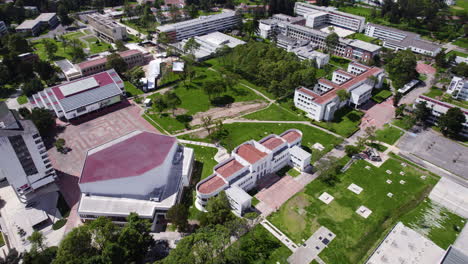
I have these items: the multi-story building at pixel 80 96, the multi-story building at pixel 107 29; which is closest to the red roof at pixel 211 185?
the multi-story building at pixel 80 96

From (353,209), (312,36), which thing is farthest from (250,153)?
(312,36)

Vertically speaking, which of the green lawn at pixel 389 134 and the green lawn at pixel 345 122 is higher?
the green lawn at pixel 345 122

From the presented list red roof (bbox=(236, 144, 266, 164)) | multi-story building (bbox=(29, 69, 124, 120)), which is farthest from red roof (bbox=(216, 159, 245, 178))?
multi-story building (bbox=(29, 69, 124, 120))

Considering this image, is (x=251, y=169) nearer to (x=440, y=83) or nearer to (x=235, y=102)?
(x=235, y=102)

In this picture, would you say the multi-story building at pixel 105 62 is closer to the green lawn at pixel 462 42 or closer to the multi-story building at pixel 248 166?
the multi-story building at pixel 248 166

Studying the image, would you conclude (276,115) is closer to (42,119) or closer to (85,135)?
(85,135)

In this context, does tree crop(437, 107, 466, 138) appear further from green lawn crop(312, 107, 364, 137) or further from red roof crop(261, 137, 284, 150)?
red roof crop(261, 137, 284, 150)
